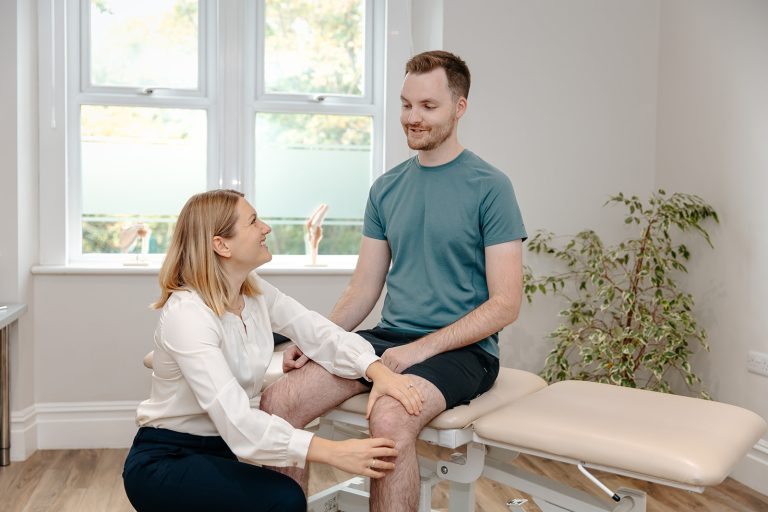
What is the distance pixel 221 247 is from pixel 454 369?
0.58 meters

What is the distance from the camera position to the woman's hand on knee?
60.3 inches

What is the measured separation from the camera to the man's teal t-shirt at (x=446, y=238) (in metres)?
2.02

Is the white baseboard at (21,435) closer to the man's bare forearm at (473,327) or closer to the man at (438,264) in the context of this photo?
the man at (438,264)

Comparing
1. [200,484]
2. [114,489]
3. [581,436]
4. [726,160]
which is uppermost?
[726,160]

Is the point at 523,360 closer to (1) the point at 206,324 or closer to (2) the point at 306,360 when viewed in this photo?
(2) the point at 306,360

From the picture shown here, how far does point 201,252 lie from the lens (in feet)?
5.65

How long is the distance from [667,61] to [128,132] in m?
2.24

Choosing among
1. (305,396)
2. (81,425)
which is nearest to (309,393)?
(305,396)

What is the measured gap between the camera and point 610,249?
10.9 feet

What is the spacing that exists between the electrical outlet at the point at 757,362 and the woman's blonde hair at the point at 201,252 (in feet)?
6.29

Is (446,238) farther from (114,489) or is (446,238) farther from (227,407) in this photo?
(114,489)

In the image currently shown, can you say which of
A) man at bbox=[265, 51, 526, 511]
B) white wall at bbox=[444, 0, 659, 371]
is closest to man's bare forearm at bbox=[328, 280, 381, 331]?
man at bbox=[265, 51, 526, 511]

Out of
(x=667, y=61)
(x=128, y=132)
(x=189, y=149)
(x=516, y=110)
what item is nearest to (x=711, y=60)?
(x=667, y=61)

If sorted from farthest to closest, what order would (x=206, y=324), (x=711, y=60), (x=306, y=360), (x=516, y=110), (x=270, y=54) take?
(x=270, y=54)
(x=516, y=110)
(x=711, y=60)
(x=306, y=360)
(x=206, y=324)
